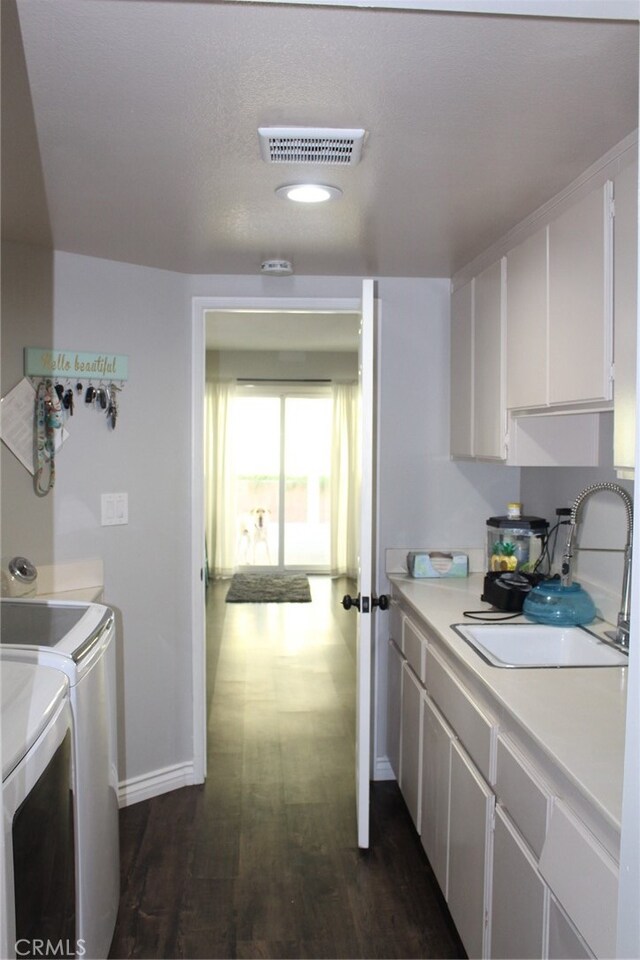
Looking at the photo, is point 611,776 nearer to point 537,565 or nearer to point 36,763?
point 36,763

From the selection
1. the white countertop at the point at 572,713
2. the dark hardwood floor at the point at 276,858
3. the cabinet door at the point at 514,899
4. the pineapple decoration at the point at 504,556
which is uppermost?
the pineapple decoration at the point at 504,556

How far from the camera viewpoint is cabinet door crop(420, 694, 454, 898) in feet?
7.55

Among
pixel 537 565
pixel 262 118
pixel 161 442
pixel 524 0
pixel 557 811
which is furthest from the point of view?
pixel 161 442

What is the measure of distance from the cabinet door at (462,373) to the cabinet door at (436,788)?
1.09 m

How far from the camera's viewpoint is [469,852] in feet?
6.64

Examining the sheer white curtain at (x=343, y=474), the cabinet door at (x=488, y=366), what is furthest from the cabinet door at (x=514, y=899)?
the sheer white curtain at (x=343, y=474)

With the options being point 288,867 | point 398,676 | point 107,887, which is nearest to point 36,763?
point 107,887

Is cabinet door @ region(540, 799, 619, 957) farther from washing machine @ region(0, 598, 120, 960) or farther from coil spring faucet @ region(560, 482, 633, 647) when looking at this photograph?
washing machine @ region(0, 598, 120, 960)

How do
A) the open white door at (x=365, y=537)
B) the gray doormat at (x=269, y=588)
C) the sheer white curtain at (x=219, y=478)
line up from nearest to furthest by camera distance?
the open white door at (x=365, y=537) → the gray doormat at (x=269, y=588) → the sheer white curtain at (x=219, y=478)

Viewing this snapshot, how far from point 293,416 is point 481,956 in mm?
6656

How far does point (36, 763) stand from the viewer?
1344mm

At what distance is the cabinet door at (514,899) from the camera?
1.54 metres

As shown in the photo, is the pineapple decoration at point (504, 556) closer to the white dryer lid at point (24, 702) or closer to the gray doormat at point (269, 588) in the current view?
the white dryer lid at point (24, 702)

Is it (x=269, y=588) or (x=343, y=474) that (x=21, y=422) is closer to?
A: (x=269, y=588)
